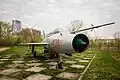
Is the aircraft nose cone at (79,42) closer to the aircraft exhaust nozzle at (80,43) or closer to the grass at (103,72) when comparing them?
the aircraft exhaust nozzle at (80,43)

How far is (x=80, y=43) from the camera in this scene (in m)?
7.09

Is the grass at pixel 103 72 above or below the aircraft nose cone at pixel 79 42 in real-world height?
below

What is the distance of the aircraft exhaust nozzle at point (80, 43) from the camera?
281 inches

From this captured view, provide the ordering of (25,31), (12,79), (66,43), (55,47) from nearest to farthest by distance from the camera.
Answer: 1. (12,79)
2. (66,43)
3. (55,47)
4. (25,31)

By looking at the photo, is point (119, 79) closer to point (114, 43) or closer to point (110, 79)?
point (110, 79)

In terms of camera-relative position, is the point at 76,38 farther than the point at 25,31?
No

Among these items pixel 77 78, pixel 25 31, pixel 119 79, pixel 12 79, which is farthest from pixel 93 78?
pixel 25 31

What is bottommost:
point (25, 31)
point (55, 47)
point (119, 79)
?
point (119, 79)

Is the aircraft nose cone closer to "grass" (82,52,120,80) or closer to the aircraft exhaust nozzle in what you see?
the aircraft exhaust nozzle

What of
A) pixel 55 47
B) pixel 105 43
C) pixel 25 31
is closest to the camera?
pixel 55 47

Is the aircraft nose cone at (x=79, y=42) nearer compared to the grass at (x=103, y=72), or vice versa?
the grass at (x=103, y=72)

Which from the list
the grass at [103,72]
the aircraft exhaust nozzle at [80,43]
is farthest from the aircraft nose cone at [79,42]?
the grass at [103,72]

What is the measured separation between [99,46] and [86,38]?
713 inches

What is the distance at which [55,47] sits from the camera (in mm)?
8336
